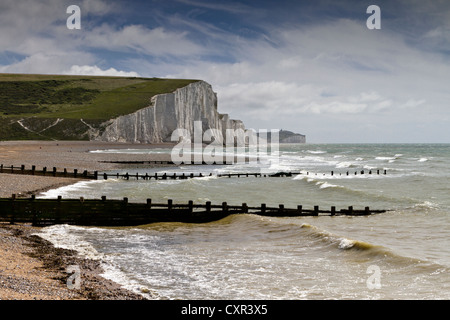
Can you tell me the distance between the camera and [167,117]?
557 feet

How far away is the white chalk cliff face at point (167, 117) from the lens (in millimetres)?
157000

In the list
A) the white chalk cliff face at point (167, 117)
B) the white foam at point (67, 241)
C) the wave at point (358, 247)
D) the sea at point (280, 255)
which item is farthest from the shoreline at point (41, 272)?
the white chalk cliff face at point (167, 117)

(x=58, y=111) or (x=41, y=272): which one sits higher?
(x=58, y=111)

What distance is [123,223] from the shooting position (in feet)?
75.7

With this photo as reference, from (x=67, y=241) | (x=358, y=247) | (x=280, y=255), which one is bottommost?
(x=280, y=255)

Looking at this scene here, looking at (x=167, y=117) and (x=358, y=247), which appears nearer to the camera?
(x=358, y=247)

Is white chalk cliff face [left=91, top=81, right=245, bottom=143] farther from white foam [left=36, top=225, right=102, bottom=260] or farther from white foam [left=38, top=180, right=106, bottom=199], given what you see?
white foam [left=36, top=225, right=102, bottom=260]

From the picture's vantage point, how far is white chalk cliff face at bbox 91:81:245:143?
157m

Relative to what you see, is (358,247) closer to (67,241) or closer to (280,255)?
(280,255)

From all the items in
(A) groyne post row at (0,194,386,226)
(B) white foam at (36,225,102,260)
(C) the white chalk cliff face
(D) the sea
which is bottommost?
(D) the sea

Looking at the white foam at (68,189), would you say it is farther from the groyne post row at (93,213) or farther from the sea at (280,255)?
the sea at (280,255)

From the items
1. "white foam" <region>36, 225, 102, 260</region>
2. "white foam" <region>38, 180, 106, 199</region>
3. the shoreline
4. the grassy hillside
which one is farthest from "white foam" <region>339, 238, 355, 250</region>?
the grassy hillside

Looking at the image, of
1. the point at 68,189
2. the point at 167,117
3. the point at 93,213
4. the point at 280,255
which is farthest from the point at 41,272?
the point at 167,117
